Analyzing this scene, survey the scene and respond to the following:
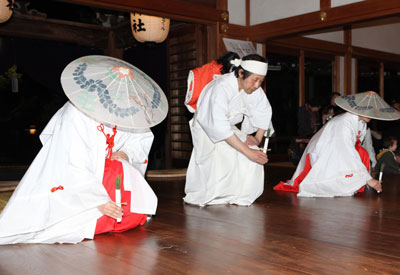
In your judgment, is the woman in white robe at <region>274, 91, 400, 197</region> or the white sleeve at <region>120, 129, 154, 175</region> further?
the woman in white robe at <region>274, 91, 400, 197</region>

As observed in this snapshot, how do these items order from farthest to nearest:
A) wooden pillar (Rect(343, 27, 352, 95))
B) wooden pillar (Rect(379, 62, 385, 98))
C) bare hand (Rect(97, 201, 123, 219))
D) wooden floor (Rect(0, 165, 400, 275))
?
wooden pillar (Rect(379, 62, 385, 98)) < wooden pillar (Rect(343, 27, 352, 95)) < bare hand (Rect(97, 201, 123, 219)) < wooden floor (Rect(0, 165, 400, 275))

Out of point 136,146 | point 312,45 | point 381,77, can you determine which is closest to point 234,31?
point 312,45

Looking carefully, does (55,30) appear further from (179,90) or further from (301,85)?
(301,85)

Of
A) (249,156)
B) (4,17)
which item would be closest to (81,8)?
(4,17)

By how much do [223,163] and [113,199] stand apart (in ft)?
4.19

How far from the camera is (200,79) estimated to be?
383 cm

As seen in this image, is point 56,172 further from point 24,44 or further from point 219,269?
point 24,44

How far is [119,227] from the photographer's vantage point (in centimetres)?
271

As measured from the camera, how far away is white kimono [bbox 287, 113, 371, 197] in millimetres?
4090

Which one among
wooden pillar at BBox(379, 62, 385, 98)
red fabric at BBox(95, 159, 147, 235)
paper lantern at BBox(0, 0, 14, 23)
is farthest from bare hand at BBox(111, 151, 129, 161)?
wooden pillar at BBox(379, 62, 385, 98)

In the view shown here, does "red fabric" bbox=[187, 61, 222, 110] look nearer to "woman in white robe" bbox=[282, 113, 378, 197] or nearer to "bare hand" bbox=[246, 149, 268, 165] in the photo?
"bare hand" bbox=[246, 149, 268, 165]

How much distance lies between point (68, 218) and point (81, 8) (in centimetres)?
609

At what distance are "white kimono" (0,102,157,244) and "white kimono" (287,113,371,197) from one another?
2.31m

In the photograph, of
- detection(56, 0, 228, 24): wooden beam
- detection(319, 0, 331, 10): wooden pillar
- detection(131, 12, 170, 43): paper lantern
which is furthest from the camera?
detection(131, 12, 170, 43): paper lantern
